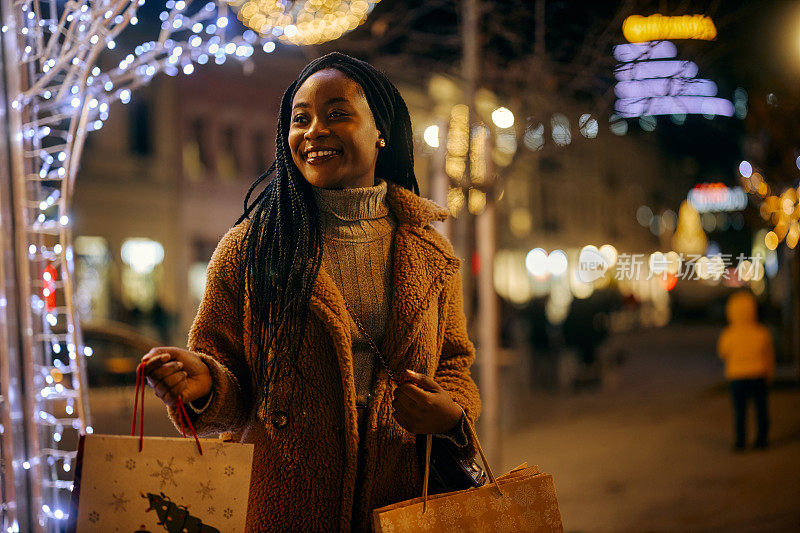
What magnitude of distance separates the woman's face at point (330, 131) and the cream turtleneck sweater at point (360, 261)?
2.1 inches

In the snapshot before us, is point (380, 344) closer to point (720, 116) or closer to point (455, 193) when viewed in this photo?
point (455, 193)

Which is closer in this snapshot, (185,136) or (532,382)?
(532,382)

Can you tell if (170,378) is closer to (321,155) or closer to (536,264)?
(321,155)

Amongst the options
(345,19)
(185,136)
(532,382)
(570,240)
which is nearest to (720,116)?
(345,19)

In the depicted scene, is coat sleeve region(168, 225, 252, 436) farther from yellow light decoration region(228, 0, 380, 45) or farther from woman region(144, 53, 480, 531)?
yellow light decoration region(228, 0, 380, 45)

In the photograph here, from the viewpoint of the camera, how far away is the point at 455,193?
595 centimetres

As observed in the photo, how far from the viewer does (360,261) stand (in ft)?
6.40

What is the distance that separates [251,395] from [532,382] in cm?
1180

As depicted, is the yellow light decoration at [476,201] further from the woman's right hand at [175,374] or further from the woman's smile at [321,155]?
the woman's right hand at [175,374]

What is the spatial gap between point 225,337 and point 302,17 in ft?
11.5

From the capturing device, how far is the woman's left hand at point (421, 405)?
1.73 meters

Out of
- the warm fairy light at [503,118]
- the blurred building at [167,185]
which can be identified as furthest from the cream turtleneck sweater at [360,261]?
the blurred building at [167,185]

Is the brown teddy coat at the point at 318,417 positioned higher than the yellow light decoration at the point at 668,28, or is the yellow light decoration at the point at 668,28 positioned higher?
the yellow light decoration at the point at 668,28

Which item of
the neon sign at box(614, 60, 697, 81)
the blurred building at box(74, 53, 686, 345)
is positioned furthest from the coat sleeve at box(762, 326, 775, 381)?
the blurred building at box(74, 53, 686, 345)
